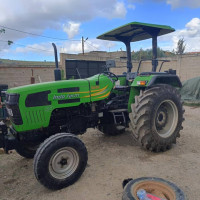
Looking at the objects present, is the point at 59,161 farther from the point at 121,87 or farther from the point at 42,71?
the point at 42,71

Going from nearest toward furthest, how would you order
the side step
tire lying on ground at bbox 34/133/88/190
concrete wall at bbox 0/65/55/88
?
tire lying on ground at bbox 34/133/88/190, the side step, concrete wall at bbox 0/65/55/88

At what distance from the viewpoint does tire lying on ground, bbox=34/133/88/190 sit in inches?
105

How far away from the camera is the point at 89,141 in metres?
4.74

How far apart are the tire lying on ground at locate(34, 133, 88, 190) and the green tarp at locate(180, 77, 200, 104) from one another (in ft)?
26.0

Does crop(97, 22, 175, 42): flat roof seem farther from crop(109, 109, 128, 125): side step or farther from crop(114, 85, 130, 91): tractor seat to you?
crop(109, 109, 128, 125): side step

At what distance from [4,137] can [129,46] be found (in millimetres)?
3592

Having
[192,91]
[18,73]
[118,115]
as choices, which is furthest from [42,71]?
[118,115]

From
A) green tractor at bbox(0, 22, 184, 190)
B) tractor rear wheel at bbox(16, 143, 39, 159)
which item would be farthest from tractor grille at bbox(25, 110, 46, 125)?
tractor rear wheel at bbox(16, 143, 39, 159)

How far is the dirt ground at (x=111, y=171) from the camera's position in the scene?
272cm

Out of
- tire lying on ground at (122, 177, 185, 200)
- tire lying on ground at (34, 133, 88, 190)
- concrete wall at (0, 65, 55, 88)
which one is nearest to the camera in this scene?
tire lying on ground at (122, 177, 185, 200)

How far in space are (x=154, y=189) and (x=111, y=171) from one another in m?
0.89

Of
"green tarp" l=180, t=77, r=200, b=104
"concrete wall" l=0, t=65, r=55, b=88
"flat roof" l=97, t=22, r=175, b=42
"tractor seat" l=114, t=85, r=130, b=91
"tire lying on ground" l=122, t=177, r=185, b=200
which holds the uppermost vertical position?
"flat roof" l=97, t=22, r=175, b=42

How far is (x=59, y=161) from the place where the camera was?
9.34 feet

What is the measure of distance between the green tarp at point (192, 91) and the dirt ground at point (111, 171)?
561cm
